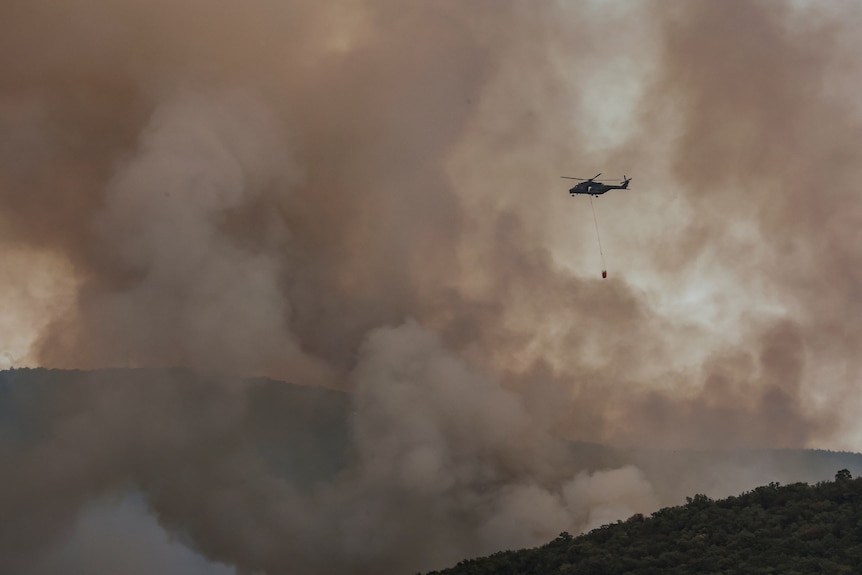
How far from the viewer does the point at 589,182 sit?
651ft

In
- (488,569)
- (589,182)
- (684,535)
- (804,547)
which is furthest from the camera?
(589,182)

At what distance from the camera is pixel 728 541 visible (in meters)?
102

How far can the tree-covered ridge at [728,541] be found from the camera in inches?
3693

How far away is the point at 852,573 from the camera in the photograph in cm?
8644

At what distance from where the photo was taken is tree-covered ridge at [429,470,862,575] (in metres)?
93.8

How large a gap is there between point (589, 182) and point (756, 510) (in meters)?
104

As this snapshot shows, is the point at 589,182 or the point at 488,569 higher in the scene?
the point at 589,182

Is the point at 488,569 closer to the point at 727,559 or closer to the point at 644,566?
the point at 644,566

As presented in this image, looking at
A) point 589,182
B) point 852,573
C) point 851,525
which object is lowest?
point 852,573

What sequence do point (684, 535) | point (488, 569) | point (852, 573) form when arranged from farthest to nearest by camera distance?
1. point (488, 569)
2. point (684, 535)
3. point (852, 573)

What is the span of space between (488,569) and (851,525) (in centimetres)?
4378

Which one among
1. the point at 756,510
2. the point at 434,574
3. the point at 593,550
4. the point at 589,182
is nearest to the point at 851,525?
the point at 756,510

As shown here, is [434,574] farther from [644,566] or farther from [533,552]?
[644,566]

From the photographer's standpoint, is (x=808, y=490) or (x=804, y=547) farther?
(x=808, y=490)
